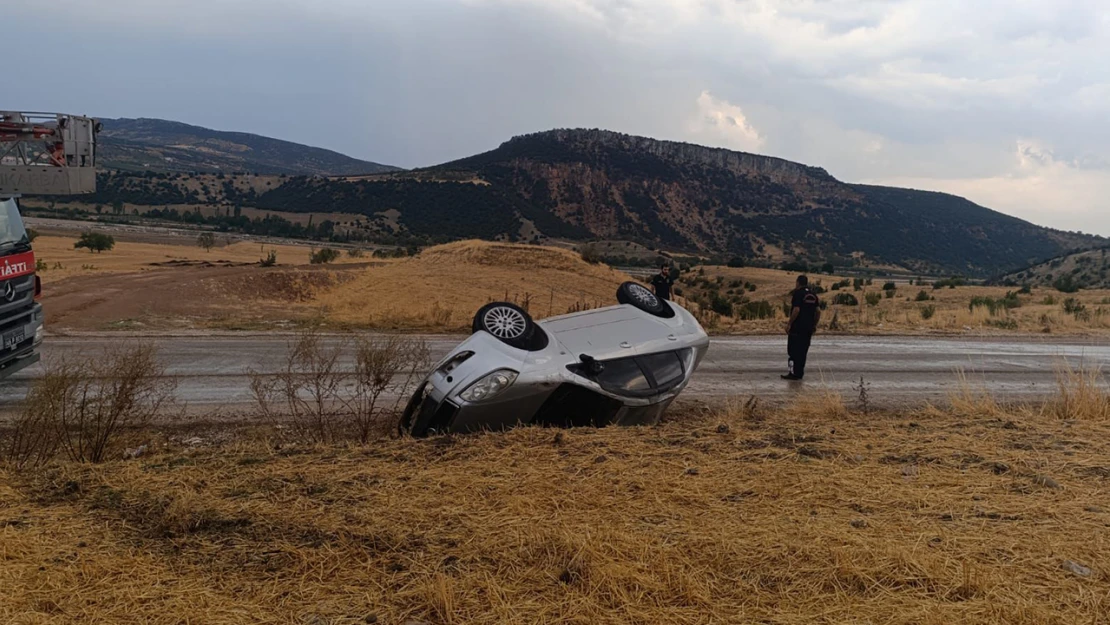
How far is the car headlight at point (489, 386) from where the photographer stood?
6094mm

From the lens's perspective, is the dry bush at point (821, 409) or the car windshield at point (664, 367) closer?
the car windshield at point (664, 367)

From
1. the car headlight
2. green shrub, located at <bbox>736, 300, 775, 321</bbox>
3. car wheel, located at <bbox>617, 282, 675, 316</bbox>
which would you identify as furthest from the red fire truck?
green shrub, located at <bbox>736, 300, 775, 321</bbox>

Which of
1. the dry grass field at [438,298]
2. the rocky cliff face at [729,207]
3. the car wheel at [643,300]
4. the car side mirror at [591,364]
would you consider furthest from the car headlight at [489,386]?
the rocky cliff face at [729,207]

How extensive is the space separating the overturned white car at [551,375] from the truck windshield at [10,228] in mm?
5722

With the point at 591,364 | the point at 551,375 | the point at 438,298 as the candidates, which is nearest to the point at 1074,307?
the point at 438,298

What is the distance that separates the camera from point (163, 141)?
195m

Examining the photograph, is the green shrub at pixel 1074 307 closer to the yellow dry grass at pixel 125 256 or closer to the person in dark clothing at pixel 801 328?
the person in dark clothing at pixel 801 328

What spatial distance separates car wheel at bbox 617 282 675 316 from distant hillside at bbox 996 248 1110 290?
58.0 m

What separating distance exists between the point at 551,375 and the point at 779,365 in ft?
26.3

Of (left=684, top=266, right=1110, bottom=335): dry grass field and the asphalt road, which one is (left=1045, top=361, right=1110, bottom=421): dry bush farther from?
(left=684, top=266, right=1110, bottom=335): dry grass field

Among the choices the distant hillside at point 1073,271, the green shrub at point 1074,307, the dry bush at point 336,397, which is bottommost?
the dry bush at point 336,397

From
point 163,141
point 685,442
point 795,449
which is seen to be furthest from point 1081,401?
point 163,141

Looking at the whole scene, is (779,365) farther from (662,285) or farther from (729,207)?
(729,207)

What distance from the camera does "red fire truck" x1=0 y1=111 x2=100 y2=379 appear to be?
8484 millimetres
